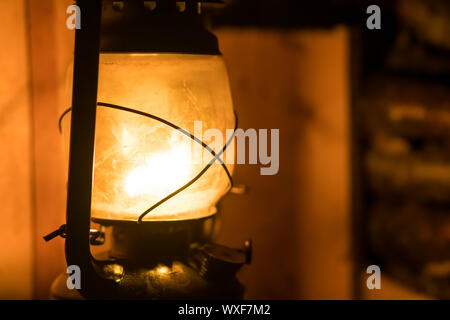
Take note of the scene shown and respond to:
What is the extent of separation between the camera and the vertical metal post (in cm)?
93

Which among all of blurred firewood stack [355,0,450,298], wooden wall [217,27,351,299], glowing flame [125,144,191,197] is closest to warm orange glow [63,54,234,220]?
glowing flame [125,144,191,197]

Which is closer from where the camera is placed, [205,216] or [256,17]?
[205,216]

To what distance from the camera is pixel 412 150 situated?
174 cm

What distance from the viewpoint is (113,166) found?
103 centimetres

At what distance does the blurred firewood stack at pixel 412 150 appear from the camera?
5.36 feet

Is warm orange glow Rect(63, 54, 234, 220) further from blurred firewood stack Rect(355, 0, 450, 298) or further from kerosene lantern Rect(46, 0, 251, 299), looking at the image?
blurred firewood stack Rect(355, 0, 450, 298)

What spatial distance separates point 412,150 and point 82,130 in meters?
1.17

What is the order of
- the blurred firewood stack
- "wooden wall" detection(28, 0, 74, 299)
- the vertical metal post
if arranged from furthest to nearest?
the blurred firewood stack → "wooden wall" detection(28, 0, 74, 299) → the vertical metal post
